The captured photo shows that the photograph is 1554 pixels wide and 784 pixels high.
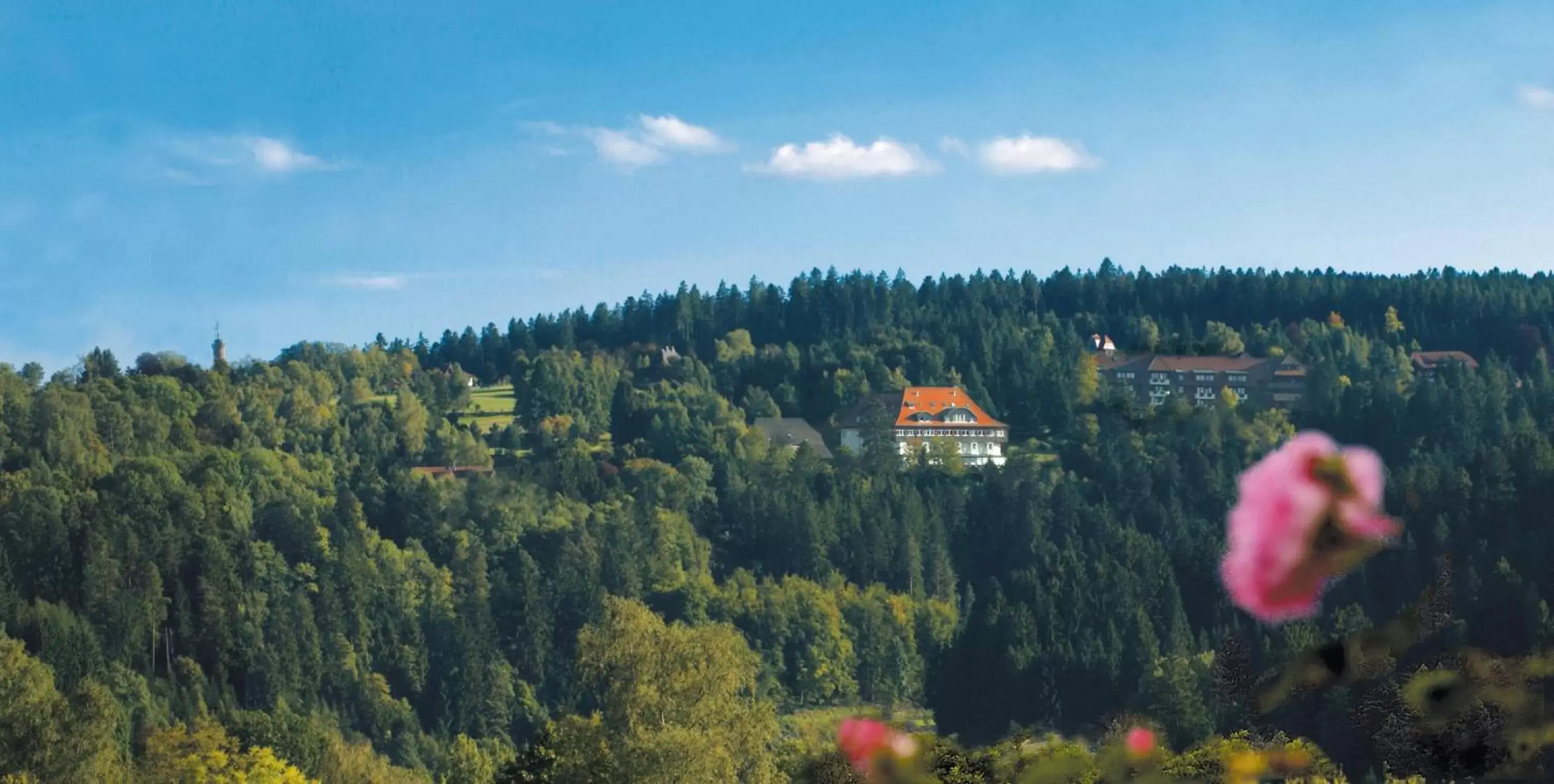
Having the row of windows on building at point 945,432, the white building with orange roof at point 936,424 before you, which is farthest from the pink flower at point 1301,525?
the row of windows on building at point 945,432

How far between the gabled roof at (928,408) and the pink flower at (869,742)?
88975mm

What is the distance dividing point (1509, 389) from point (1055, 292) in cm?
4467

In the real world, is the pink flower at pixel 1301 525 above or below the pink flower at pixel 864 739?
above

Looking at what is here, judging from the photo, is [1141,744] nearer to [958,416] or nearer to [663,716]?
[663,716]

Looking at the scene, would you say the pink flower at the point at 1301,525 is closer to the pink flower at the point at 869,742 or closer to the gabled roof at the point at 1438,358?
the pink flower at the point at 869,742

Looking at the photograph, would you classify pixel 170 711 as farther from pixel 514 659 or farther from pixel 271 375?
pixel 271 375

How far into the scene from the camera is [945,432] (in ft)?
301

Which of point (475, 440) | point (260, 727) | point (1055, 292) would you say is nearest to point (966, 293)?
point (1055, 292)

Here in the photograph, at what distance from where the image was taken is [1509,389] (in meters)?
82.1

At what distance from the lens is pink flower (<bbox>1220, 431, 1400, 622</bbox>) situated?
4.46ft

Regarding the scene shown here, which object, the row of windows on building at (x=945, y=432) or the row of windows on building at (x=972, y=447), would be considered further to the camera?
the row of windows on building at (x=945, y=432)

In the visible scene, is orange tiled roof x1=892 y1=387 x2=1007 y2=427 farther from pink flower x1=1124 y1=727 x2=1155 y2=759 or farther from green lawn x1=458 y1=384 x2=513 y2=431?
pink flower x1=1124 y1=727 x2=1155 y2=759

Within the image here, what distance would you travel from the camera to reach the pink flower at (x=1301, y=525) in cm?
136

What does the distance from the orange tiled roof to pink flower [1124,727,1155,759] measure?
3545 inches
